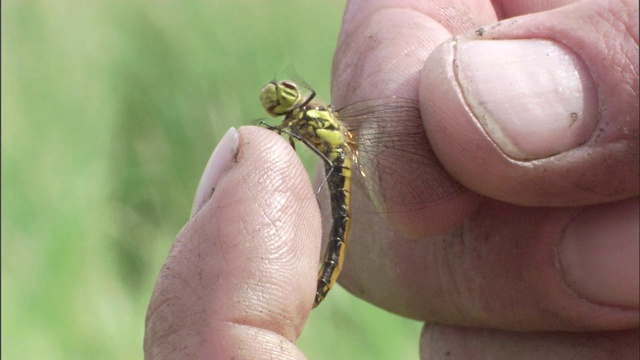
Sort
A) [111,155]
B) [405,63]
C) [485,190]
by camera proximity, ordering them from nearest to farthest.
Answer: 1. [485,190]
2. [405,63]
3. [111,155]

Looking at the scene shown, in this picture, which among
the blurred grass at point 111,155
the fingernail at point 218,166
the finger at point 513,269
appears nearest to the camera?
the fingernail at point 218,166

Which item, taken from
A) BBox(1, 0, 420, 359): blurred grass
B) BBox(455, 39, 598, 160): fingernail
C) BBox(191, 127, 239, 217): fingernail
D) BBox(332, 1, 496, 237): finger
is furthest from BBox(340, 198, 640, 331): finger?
BBox(1, 0, 420, 359): blurred grass

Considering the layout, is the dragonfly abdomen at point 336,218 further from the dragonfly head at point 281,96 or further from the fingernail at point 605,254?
the fingernail at point 605,254

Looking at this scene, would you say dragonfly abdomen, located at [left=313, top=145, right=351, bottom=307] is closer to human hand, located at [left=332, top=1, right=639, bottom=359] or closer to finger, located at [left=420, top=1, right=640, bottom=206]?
human hand, located at [left=332, top=1, right=639, bottom=359]

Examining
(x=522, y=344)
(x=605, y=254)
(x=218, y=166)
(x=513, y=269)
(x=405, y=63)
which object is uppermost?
(x=405, y=63)

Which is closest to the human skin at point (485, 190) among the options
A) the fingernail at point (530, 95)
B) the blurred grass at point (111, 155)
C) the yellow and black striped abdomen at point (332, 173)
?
the fingernail at point (530, 95)

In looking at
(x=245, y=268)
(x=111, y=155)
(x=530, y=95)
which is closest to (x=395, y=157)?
(x=530, y=95)

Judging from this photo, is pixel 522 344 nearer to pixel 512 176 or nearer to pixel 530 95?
pixel 512 176
